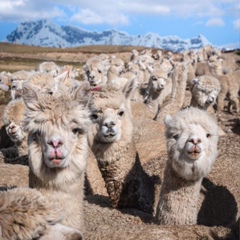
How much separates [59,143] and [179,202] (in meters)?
1.81

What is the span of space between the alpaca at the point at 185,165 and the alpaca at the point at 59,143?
126cm

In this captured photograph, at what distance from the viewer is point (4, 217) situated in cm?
296

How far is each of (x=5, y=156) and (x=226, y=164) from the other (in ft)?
13.4

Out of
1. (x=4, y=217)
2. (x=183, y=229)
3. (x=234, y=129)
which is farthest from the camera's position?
(x=234, y=129)

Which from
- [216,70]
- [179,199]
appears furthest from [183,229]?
[216,70]

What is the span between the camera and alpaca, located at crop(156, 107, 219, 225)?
4.59m

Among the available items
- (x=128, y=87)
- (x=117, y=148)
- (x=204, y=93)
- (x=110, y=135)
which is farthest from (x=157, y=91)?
(x=110, y=135)

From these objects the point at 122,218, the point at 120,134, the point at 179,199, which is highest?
the point at 120,134

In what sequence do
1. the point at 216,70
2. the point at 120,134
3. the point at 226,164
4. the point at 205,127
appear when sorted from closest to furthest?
the point at 205,127 → the point at 120,134 → the point at 226,164 → the point at 216,70

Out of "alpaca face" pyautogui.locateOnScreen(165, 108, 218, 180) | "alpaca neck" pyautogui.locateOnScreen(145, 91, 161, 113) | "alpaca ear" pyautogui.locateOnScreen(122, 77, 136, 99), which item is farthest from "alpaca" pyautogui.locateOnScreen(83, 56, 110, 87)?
"alpaca face" pyautogui.locateOnScreen(165, 108, 218, 180)

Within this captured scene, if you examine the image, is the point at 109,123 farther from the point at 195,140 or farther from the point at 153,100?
the point at 153,100

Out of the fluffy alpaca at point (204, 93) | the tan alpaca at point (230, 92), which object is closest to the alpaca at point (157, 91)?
the fluffy alpaca at point (204, 93)

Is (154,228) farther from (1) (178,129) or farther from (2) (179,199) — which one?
(1) (178,129)

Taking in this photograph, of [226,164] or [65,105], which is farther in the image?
[226,164]
